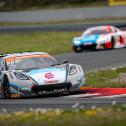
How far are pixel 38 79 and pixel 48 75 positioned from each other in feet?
0.81

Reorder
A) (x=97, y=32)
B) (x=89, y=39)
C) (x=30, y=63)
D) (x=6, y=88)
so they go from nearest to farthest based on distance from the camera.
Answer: (x=6, y=88), (x=30, y=63), (x=89, y=39), (x=97, y=32)

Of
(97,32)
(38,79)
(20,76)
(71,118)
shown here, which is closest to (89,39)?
(97,32)

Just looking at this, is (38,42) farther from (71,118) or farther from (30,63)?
(71,118)

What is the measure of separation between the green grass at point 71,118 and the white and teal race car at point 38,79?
4.78 m

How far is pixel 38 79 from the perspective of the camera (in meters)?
14.3

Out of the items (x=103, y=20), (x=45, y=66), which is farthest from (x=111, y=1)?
(x=45, y=66)

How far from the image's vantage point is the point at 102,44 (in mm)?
32125

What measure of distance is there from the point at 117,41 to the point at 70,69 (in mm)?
17849

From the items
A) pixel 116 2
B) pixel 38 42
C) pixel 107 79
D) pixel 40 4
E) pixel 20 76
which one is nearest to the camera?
pixel 20 76

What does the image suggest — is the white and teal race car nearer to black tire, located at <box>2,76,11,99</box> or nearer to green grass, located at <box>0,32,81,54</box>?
black tire, located at <box>2,76,11,99</box>

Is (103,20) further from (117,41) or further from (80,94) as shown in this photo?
(80,94)

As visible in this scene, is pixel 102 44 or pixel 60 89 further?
pixel 102 44

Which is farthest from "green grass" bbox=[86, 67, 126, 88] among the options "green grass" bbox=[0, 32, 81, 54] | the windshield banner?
the windshield banner

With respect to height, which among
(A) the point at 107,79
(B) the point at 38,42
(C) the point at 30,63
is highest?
(C) the point at 30,63
